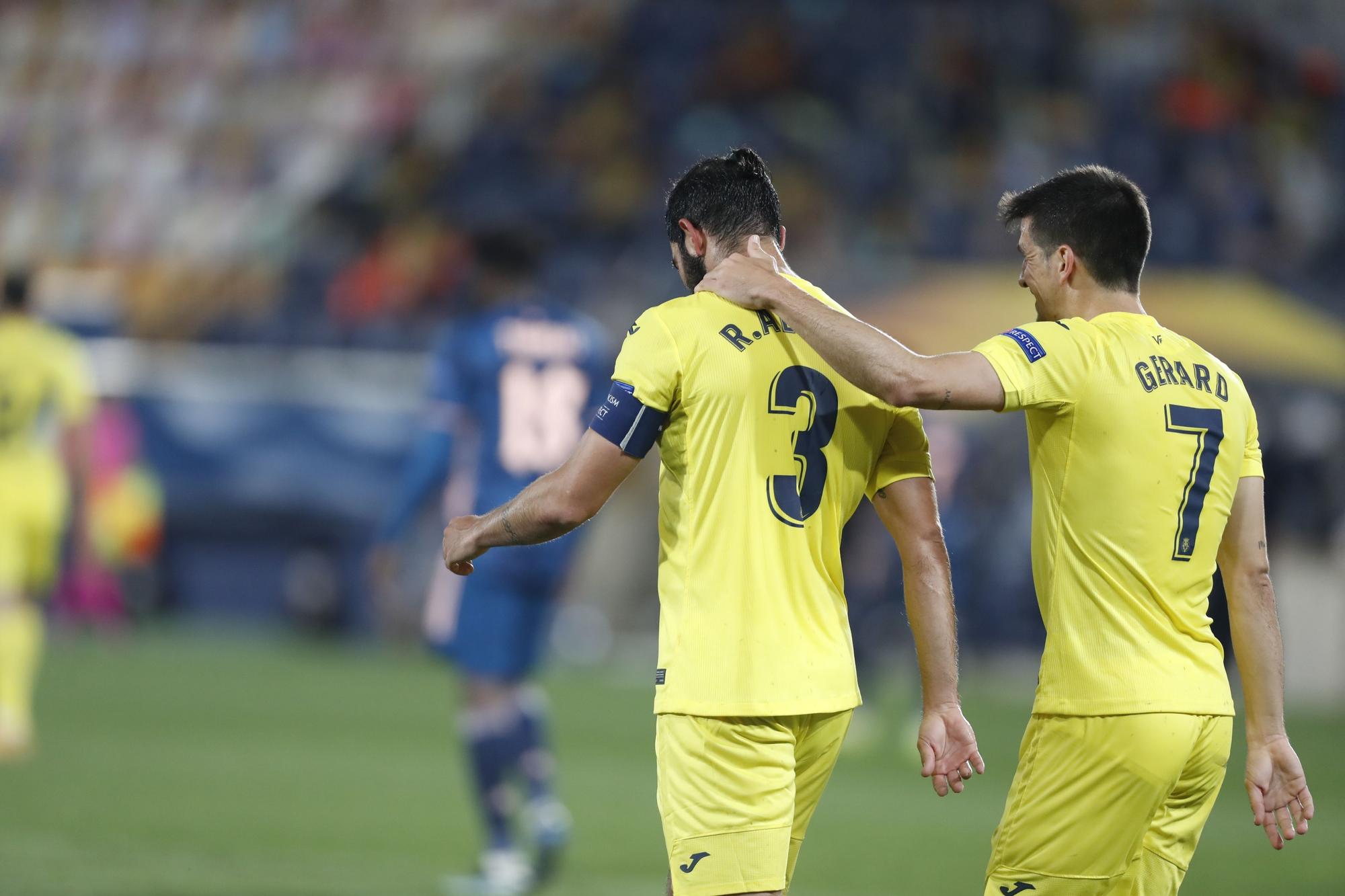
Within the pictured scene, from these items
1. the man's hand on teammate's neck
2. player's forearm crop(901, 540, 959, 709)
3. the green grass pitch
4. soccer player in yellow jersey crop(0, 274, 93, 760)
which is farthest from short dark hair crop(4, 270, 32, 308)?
player's forearm crop(901, 540, 959, 709)

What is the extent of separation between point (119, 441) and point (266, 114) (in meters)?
6.83

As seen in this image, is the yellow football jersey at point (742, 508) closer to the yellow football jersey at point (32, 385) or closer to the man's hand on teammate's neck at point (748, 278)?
the man's hand on teammate's neck at point (748, 278)

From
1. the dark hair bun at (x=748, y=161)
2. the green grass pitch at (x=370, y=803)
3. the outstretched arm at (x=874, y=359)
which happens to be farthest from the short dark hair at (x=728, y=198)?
the green grass pitch at (x=370, y=803)

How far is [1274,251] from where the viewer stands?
1769 centimetres

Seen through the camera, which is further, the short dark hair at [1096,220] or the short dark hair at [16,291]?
the short dark hair at [16,291]

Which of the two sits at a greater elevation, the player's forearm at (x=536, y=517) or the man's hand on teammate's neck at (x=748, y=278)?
the man's hand on teammate's neck at (x=748, y=278)

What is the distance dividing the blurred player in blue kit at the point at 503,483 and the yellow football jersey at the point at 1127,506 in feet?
11.3

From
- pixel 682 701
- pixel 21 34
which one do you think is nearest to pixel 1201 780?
pixel 682 701

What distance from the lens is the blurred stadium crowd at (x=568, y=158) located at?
1769 centimetres

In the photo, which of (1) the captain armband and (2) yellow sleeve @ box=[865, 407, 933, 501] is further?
(2) yellow sleeve @ box=[865, 407, 933, 501]

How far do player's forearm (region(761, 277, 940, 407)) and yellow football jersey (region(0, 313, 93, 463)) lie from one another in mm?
7008

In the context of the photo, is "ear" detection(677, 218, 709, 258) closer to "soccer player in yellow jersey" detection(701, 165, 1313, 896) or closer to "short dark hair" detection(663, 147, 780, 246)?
"short dark hair" detection(663, 147, 780, 246)

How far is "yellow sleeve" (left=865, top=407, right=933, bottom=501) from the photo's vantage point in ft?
12.4

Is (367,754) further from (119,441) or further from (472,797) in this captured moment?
(119,441)
